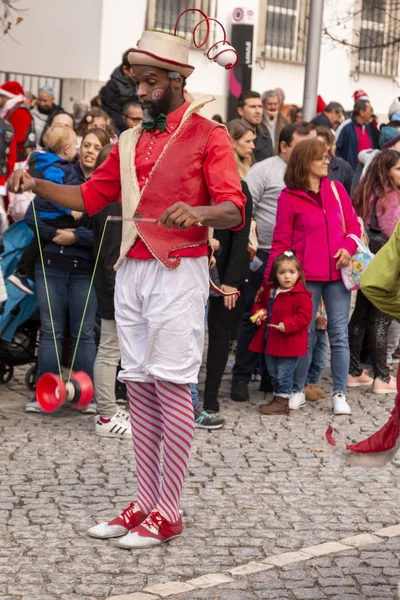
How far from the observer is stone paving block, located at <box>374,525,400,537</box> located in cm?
598

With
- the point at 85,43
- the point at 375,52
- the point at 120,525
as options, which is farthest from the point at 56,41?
the point at 120,525

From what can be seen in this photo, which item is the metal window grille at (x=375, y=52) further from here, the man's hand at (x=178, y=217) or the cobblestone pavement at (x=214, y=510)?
the man's hand at (x=178, y=217)

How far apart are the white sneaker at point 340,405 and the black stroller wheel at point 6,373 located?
2.40 metres

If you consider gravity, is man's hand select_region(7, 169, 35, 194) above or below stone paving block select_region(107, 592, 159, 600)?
above

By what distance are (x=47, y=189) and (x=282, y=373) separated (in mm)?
3579

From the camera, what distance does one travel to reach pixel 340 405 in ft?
29.8

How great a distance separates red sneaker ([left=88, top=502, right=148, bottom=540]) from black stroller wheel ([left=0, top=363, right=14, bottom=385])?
3571 millimetres

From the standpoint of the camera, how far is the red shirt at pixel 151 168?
18.1 ft

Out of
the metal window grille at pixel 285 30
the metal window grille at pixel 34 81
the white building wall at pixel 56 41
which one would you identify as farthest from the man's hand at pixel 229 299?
the metal window grille at pixel 285 30

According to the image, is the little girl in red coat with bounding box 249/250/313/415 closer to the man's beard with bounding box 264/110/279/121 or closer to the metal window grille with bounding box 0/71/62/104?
the man's beard with bounding box 264/110/279/121

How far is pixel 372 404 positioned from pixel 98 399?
2364 mm

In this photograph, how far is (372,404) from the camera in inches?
373

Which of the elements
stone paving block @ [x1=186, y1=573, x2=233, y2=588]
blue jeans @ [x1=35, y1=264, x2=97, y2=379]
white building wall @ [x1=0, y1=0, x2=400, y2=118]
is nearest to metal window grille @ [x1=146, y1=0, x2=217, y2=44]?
white building wall @ [x1=0, y1=0, x2=400, y2=118]

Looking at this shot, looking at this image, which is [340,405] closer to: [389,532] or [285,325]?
[285,325]
